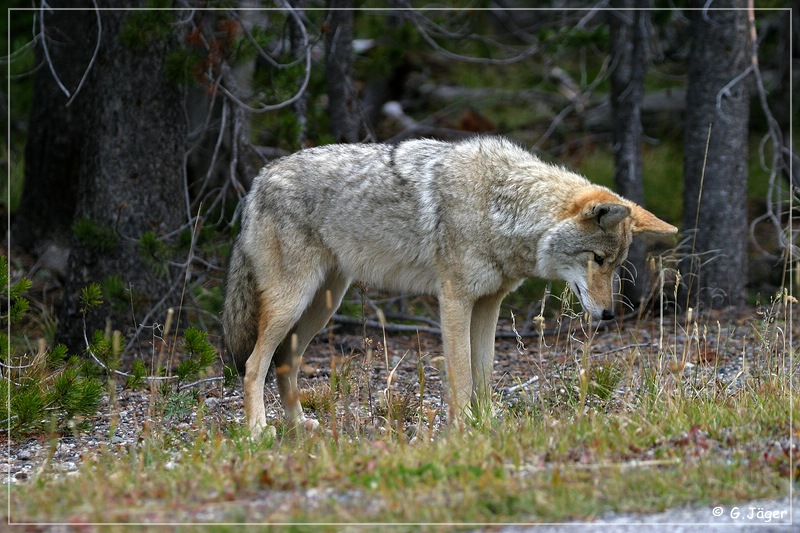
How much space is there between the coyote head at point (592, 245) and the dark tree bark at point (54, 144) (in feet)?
18.0

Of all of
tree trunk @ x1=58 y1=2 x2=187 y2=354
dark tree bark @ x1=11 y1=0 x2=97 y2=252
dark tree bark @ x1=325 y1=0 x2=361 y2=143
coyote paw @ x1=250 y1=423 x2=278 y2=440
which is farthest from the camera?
dark tree bark @ x1=11 y1=0 x2=97 y2=252

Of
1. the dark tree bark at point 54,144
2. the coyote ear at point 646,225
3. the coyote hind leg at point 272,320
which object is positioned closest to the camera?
the coyote ear at point 646,225

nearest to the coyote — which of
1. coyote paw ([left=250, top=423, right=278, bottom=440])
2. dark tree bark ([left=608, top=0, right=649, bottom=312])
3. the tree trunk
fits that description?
coyote paw ([left=250, top=423, right=278, bottom=440])

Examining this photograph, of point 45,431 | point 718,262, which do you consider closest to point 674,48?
point 718,262

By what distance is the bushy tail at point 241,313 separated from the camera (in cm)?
602

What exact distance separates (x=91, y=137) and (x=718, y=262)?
573cm

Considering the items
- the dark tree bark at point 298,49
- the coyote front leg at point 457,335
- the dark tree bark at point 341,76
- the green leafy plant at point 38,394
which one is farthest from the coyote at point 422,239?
the dark tree bark at point 341,76

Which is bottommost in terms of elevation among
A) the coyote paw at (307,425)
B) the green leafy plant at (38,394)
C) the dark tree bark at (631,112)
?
the coyote paw at (307,425)

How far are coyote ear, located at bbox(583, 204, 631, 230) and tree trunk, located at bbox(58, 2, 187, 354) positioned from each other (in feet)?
11.5

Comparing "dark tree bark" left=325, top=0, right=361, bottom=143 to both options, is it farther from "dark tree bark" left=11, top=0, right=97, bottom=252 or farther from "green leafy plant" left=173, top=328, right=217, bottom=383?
"green leafy plant" left=173, top=328, right=217, bottom=383

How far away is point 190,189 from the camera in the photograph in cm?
962

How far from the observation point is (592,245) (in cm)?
559

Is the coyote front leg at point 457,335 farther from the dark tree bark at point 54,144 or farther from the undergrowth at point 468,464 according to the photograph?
the dark tree bark at point 54,144

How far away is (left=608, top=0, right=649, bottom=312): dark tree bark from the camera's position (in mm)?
9055
